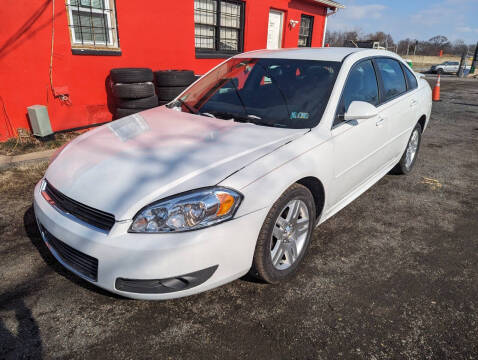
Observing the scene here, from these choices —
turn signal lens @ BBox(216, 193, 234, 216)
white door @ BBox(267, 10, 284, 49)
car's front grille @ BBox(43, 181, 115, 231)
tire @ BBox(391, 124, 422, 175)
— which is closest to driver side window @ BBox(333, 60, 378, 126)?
turn signal lens @ BBox(216, 193, 234, 216)

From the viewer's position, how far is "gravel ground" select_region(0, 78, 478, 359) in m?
1.97

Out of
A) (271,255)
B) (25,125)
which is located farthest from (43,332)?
(25,125)

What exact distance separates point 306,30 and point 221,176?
12365 millimetres

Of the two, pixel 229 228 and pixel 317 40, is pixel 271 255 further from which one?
pixel 317 40

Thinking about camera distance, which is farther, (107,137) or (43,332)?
(107,137)

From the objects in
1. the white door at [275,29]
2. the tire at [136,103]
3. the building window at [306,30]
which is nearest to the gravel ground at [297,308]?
the tire at [136,103]

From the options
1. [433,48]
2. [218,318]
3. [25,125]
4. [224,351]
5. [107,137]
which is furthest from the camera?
[433,48]

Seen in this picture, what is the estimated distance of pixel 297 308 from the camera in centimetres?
228

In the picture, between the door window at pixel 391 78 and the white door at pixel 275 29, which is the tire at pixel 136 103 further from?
the white door at pixel 275 29

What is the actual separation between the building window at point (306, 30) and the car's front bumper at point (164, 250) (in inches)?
477

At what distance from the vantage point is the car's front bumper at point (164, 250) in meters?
1.87

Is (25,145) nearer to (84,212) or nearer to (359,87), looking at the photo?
(84,212)

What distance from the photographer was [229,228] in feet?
6.49

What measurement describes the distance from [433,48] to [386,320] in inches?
3895
